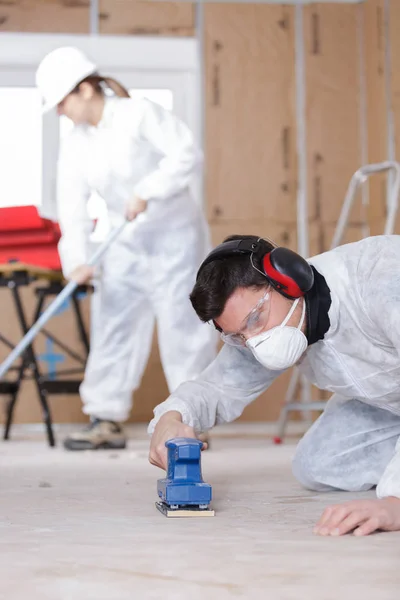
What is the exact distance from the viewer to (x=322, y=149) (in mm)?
4656

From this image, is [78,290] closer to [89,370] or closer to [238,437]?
[89,370]

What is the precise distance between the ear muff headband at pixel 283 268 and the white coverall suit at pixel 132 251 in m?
1.76

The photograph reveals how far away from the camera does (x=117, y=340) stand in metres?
3.28

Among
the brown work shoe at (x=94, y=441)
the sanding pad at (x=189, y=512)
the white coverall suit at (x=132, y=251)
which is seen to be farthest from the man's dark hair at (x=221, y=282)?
the brown work shoe at (x=94, y=441)

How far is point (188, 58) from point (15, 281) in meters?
1.94

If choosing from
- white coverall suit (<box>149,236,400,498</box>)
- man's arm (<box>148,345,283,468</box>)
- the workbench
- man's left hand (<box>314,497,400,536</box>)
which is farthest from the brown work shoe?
man's left hand (<box>314,497,400,536</box>)

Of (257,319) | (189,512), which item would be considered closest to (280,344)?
(257,319)

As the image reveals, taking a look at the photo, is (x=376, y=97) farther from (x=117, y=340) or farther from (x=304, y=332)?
(x=304, y=332)

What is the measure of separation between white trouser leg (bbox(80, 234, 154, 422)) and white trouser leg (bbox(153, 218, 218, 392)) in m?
0.11

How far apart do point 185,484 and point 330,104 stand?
Answer: 12.0 ft

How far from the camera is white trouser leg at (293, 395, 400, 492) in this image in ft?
5.83

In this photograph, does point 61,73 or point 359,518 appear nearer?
point 359,518

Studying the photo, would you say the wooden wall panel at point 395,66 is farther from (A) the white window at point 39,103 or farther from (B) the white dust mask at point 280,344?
(B) the white dust mask at point 280,344

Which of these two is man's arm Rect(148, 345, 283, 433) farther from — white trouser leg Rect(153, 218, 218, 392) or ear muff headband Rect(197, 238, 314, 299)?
white trouser leg Rect(153, 218, 218, 392)
